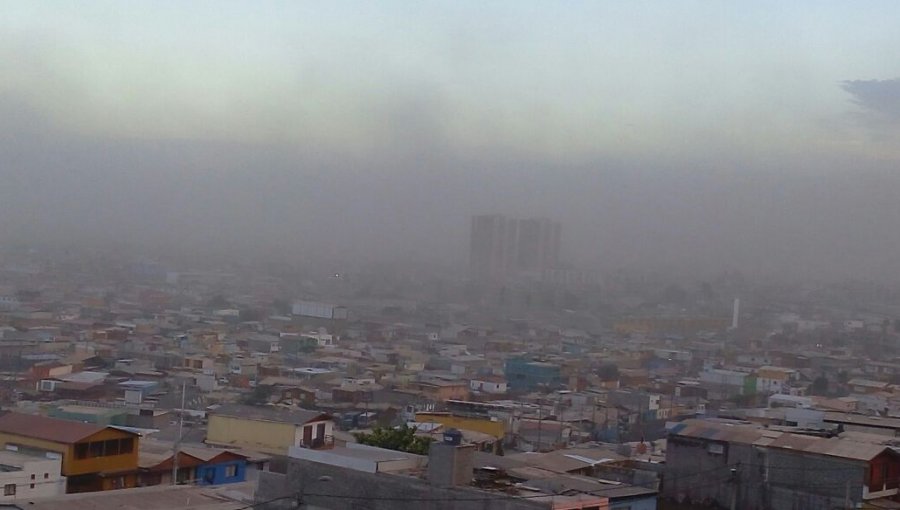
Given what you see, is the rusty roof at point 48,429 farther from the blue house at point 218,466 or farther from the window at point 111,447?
the blue house at point 218,466

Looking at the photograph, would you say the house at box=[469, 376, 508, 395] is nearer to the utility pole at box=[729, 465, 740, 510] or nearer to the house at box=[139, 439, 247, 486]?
the house at box=[139, 439, 247, 486]

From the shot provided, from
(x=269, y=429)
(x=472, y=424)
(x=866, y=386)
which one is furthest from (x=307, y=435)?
(x=866, y=386)

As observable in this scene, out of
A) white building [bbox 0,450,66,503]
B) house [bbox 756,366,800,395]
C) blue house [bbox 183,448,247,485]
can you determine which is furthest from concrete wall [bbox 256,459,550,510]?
house [bbox 756,366,800,395]

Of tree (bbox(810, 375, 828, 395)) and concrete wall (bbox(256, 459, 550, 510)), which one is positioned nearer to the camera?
concrete wall (bbox(256, 459, 550, 510))

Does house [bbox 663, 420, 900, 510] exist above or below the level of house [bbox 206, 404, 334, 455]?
above

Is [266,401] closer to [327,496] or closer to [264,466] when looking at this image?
[264,466]

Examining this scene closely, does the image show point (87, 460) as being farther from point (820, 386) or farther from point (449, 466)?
point (820, 386)

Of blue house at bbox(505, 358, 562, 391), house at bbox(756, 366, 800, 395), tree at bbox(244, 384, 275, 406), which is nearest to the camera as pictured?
tree at bbox(244, 384, 275, 406)
